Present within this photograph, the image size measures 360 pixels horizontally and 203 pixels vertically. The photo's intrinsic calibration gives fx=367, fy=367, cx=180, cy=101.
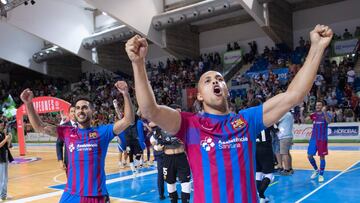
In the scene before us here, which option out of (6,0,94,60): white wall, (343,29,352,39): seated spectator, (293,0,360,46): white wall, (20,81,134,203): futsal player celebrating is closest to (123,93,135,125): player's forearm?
(20,81,134,203): futsal player celebrating

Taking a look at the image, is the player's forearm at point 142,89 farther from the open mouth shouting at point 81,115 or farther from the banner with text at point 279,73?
the banner with text at point 279,73

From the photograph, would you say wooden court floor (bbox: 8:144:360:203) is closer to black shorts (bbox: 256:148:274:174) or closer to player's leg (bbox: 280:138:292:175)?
player's leg (bbox: 280:138:292:175)

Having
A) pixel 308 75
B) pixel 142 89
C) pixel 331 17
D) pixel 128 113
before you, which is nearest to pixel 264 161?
pixel 128 113

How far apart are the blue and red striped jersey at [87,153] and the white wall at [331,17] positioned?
21632mm

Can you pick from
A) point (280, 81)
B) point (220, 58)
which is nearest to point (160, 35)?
point (220, 58)

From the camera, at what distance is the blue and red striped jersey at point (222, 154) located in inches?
92.2

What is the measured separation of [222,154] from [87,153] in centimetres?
224

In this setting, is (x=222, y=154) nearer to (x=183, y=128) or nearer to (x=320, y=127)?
(x=183, y=128)

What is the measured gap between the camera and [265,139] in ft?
21.4

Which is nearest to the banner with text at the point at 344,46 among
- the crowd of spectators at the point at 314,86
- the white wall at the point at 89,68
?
the crowd of spectators at the point at 314,86

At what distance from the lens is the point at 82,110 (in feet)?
13.3

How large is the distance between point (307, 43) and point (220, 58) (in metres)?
6.34

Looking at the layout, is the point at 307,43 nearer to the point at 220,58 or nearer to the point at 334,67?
the point at 334,67

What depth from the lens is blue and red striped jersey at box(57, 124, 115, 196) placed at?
408 centimetres
